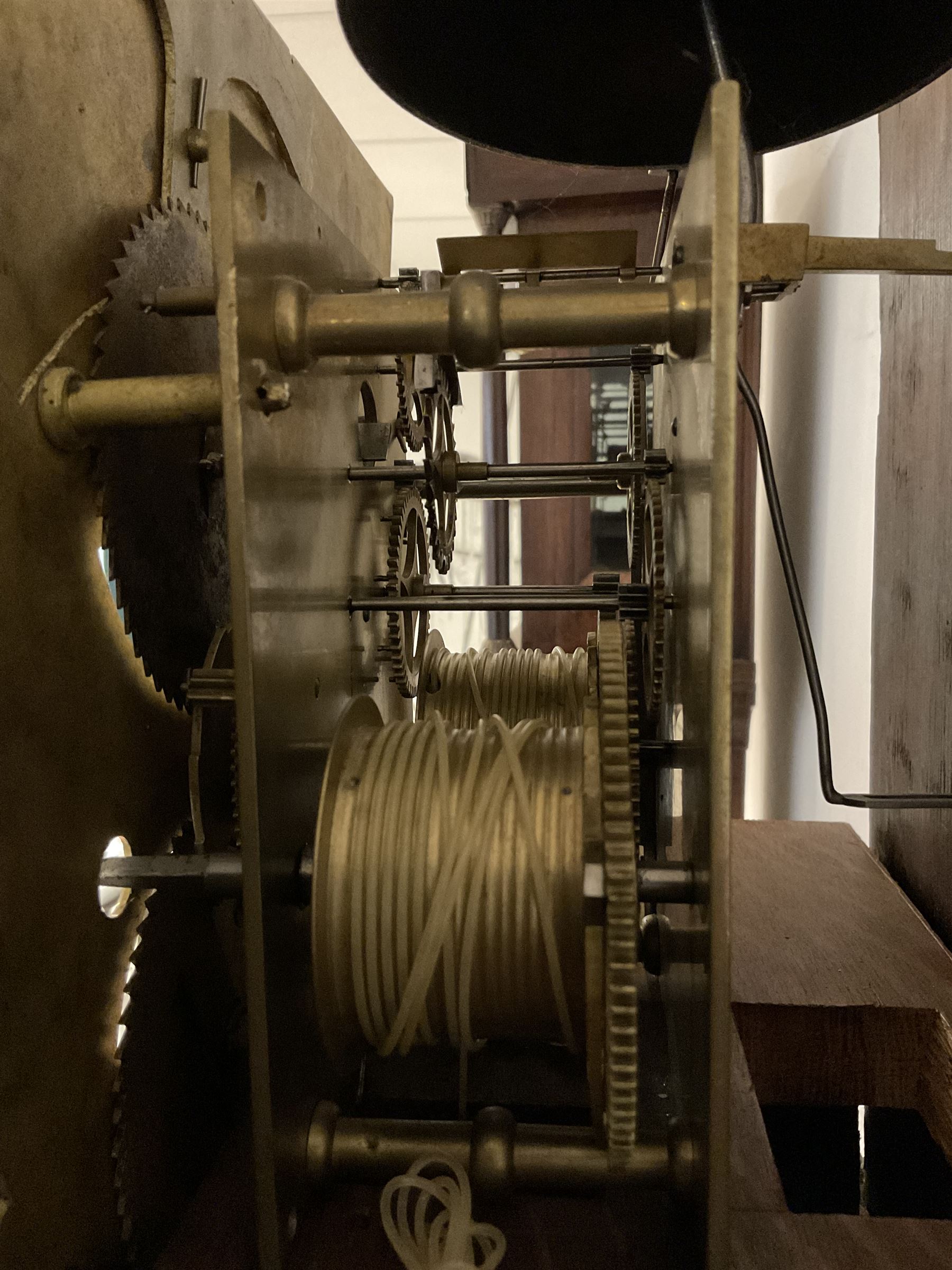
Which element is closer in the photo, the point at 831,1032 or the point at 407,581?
the point at 831,1032

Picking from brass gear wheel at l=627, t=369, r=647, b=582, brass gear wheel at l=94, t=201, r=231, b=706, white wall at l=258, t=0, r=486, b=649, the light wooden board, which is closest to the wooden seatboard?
the light wooden board

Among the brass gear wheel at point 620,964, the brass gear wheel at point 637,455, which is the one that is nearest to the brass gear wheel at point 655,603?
the brass gear wheel at point 637,455

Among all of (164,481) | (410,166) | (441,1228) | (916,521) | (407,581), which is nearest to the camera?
(441,1228)

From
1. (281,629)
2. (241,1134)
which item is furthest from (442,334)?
(241,1134)

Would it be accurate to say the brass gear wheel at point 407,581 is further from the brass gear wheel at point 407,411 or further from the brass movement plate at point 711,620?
the brass movement plate at point 711,620

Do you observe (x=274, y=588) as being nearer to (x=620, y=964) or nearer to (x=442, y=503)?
(x=620, y=964)

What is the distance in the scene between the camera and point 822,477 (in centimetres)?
159

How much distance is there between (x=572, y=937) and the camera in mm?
662

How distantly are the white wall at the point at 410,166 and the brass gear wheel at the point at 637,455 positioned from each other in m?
0.87

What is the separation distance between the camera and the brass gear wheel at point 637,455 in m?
1.13

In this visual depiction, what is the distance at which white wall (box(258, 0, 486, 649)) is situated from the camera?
93.9 inches

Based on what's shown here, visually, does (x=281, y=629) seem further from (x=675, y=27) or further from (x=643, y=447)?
(x=675, y=27)

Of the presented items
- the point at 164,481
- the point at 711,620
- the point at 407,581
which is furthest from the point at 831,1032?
the point at 164,481

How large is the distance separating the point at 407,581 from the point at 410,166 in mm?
2282
